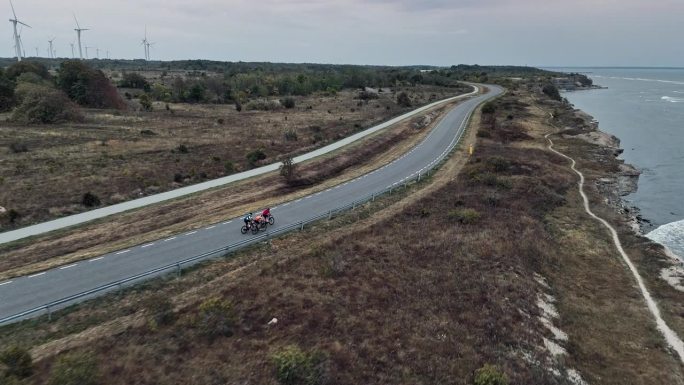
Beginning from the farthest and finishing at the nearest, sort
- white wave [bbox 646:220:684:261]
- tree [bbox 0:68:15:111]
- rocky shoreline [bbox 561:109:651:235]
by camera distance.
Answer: tree [bbox 0:68:15:111], rocky shoreline [bbox 561:109:651:235], white wave [bbox 646:220:684:261]

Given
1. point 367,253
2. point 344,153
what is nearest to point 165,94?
point 344,153

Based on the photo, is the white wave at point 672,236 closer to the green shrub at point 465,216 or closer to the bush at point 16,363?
the green shrub at point 465,216

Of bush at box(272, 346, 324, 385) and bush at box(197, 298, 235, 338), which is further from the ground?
bush at box(197, 298, 235, 338)

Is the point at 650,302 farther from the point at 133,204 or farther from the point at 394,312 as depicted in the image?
the point at 133,204

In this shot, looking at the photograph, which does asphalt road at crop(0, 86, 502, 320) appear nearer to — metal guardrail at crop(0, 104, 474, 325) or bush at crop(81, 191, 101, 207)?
metal guardrail at crop(0, 104, 474, 325)

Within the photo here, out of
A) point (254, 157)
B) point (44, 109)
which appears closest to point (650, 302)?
point (254, 157)

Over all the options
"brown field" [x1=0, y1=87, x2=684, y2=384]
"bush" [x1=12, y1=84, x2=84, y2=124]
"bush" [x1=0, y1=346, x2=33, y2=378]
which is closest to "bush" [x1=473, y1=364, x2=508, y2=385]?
"brown field" [x1=0, y1=87, x2=684, y2=384]

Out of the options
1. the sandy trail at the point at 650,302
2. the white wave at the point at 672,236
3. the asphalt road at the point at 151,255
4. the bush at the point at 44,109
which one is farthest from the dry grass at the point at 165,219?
the bush at the point at 44,109
